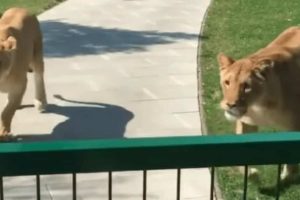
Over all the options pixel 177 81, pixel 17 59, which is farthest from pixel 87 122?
pixel 177 81

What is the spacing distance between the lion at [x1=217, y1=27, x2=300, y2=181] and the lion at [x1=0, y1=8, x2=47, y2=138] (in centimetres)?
222

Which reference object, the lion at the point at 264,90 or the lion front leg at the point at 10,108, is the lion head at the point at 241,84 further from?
the lion front leg at the point at 10,108

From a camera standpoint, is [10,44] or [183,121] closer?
[10,44]

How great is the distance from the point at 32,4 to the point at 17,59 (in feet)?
28.1

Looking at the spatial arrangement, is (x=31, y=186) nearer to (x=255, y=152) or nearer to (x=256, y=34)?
(x=255, y=152)

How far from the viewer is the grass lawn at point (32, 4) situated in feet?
53.1

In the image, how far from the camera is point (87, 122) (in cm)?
920

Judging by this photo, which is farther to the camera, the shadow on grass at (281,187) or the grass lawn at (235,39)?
the grass lawn at (235,39)

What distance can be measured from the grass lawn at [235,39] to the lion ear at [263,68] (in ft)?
2.93

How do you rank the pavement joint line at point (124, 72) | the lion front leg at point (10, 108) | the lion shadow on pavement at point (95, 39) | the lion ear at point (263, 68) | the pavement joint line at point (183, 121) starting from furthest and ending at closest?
the lion shadow on pavement at point (95, 39)
the pavement joint line at point (124, 72)
the pavement joint line at point (183, 121)
the lion front leg at point (10, 108)
the lion ear at point (263, 68)

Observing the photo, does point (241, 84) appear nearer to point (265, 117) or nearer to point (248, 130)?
point (265, 117)

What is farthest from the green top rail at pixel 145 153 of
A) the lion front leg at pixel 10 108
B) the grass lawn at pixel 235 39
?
the lion front leg at pixel 10 108

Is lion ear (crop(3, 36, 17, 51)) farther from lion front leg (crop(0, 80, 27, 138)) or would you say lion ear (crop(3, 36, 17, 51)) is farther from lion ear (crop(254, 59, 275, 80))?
lion ear (crop(254, 59, 275, 80))

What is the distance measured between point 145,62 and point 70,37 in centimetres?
225
